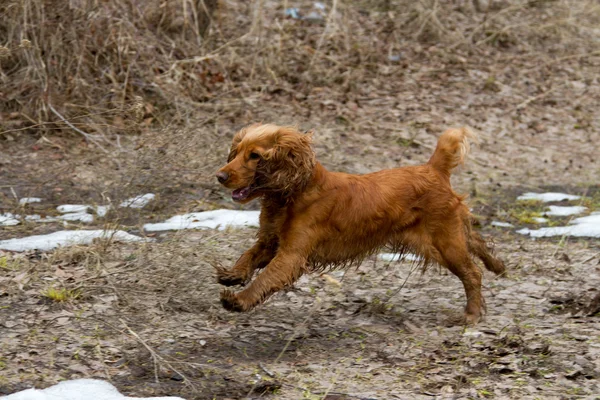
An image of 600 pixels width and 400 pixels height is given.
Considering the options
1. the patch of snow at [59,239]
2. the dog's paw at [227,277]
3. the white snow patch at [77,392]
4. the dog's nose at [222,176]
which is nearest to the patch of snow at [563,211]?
the patch of snow at [59,239]

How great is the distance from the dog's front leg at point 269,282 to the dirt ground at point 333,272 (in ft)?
1.19

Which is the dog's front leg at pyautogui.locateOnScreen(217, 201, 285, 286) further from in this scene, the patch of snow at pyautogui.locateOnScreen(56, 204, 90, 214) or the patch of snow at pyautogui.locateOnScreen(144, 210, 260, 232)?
the patch of snow at pyautogui.locateOnScreen(56, 204, 90, 214)

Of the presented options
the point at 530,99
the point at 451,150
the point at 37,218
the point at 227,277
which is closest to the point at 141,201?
the point at 37,218

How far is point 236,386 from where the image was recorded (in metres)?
4.40

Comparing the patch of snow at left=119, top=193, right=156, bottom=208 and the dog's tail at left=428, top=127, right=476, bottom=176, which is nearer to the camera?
the dog's tail at left=428, top=127, right=476, bottom=176

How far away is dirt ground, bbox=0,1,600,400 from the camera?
4.63m

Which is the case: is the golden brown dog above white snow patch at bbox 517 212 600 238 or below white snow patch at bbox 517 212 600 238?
above

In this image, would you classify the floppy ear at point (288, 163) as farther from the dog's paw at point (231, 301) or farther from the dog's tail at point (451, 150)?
the dog's tail at point (451, 150)

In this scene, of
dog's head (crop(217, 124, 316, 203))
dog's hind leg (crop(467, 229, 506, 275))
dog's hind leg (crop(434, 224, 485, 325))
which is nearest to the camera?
dog's head (crop(217, 124, 316, 203))

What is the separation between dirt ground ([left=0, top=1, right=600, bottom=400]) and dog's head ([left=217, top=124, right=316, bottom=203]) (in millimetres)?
1012

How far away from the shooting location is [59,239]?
650 centimetres

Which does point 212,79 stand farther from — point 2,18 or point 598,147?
point 598,147

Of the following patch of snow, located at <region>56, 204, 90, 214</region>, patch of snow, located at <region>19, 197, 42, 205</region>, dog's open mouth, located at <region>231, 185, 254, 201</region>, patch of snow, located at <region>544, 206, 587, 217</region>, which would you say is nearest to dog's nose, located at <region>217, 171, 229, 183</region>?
dog's open mouth, located at <region>231, 185, 254, 201</region>

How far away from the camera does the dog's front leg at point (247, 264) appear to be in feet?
16.6
